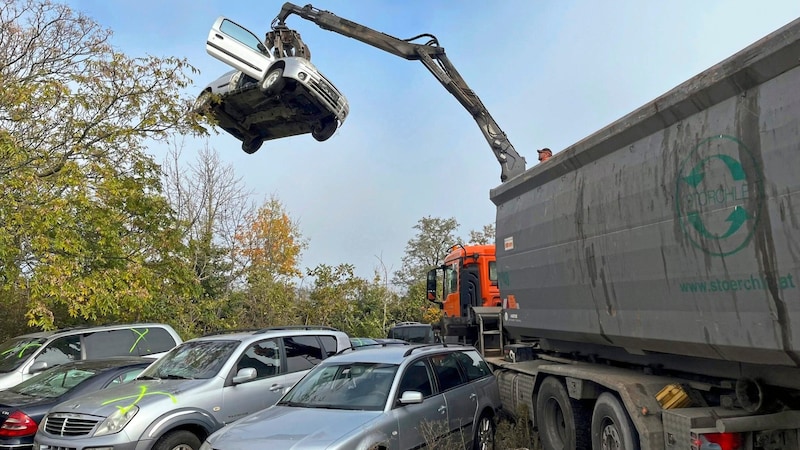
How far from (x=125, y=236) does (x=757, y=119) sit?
40.5 ft

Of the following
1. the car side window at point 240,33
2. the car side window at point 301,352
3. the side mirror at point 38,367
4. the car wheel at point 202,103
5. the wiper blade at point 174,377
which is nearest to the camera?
the wiper blade at point 174,377

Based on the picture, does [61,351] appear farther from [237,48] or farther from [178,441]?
[237,48]

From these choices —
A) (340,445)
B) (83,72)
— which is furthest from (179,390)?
(83,72)

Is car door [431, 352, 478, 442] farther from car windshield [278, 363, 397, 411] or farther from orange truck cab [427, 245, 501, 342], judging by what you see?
orange truck cab [427, 245, 501, 342]

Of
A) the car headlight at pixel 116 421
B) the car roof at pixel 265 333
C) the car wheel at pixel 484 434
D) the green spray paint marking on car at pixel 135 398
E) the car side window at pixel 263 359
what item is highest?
the car roof at pixel 265 333

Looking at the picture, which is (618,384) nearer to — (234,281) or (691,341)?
(691,341)

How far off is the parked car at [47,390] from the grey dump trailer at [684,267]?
5.76 meters

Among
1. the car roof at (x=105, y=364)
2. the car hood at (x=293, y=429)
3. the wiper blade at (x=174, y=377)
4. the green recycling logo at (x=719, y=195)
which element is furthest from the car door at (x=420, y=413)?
the car roof at (x=105, y=364)

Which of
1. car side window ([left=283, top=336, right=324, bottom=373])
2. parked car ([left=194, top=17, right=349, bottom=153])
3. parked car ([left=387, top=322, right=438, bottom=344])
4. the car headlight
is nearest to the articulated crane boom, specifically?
parked car ([left=194, top=17, right=349, bottom=153])

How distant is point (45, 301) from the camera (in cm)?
1047

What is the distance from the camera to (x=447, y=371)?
6.95 meters

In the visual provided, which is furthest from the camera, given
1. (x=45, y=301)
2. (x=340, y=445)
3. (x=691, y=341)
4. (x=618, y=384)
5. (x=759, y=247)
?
(x=45, y=301)

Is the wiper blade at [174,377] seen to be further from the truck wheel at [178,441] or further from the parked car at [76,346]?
the parked car at [76,346]

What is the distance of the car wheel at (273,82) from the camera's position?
10.7 meters
